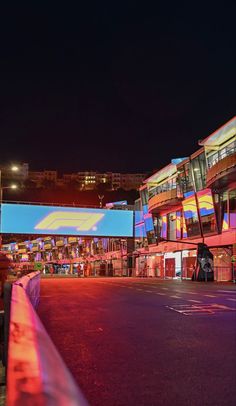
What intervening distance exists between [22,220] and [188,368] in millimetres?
51338

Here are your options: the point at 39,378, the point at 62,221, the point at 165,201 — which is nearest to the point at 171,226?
the point at 165,201

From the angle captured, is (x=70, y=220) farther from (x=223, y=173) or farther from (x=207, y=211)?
(x=223, y=173)

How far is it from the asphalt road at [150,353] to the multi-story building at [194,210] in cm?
2584

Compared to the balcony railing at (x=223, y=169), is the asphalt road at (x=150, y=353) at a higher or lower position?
lower

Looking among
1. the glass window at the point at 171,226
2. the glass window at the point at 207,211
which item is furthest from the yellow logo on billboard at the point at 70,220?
the glass window at the point at 207,211

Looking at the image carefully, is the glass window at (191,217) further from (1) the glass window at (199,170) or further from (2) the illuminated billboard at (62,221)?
(2) the illuminated billboard at (62,221)

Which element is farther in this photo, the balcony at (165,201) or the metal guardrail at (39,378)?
the balcony at (165,201)

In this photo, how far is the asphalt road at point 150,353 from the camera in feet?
17.2

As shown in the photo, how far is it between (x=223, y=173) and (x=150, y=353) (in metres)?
31.6

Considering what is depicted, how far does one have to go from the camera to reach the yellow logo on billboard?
5734cm

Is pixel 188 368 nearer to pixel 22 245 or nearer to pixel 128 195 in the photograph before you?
pixel 128 195

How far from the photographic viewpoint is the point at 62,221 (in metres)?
58.1

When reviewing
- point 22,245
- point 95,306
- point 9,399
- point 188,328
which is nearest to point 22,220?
point 95,306

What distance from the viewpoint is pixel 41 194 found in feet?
336
